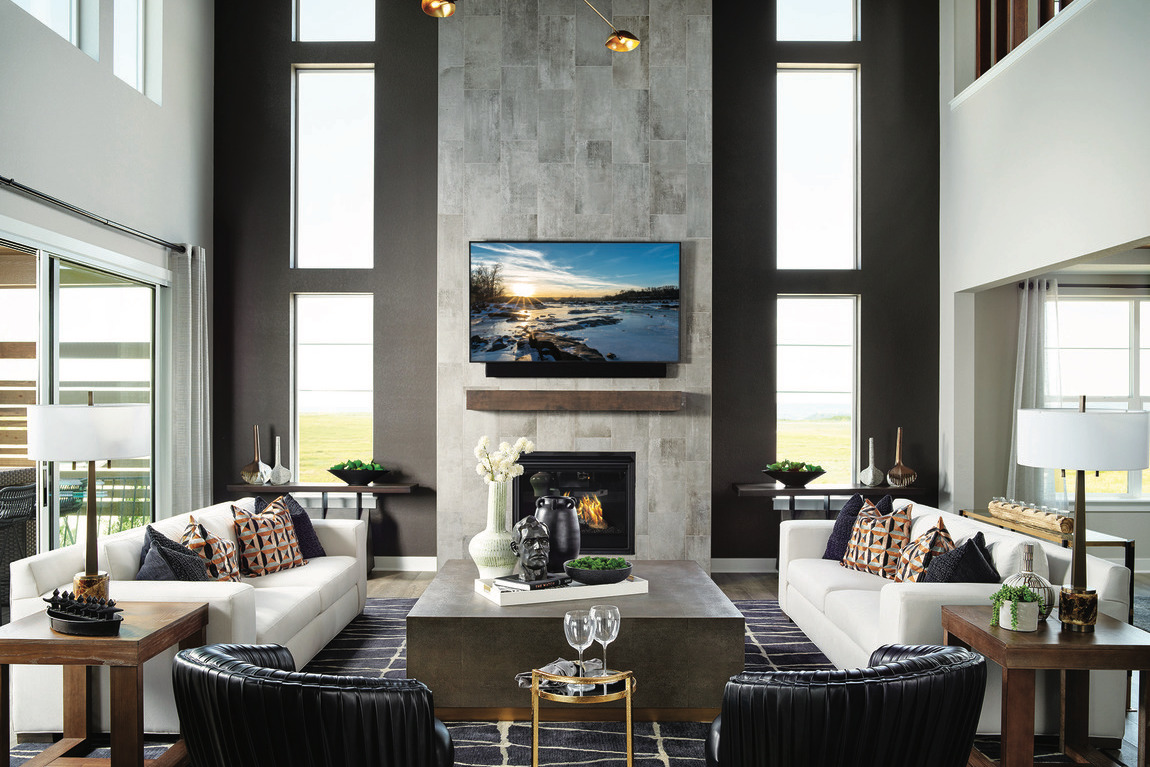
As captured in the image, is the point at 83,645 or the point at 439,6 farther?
the point at 439,6

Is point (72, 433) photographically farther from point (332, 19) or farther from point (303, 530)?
point (332, 19)

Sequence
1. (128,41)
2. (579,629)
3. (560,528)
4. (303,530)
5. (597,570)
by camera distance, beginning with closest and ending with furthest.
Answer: (579,629) → (597,570) → (560,528) → (303,530) → (128,41)

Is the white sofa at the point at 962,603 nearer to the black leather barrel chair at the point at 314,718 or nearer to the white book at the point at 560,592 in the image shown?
the white book at the point at 560,592

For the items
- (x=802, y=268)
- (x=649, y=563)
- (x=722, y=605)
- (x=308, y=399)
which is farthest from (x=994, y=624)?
(x=308, y=399)

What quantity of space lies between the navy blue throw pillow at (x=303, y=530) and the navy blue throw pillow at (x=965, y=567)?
3.32 metres

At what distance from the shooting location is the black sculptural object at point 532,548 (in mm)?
3729

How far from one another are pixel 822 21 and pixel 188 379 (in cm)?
560

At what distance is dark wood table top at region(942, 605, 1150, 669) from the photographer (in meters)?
2.69

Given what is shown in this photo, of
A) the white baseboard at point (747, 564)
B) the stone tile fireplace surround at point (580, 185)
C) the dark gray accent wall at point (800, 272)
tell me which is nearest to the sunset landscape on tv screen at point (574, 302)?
the stone tile fireplace surround at point (580, 185)

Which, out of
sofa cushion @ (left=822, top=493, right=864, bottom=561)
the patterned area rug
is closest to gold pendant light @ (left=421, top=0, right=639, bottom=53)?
sofa cushion @ (left=822, top=493, right=864, bottom=561)

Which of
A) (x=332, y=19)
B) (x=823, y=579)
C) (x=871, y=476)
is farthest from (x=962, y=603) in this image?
(x=332, y=19)

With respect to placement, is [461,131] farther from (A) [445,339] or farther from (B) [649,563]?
(B) [649,563]

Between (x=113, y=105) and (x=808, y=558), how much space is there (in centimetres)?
512

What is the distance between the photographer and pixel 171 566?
350 cm
